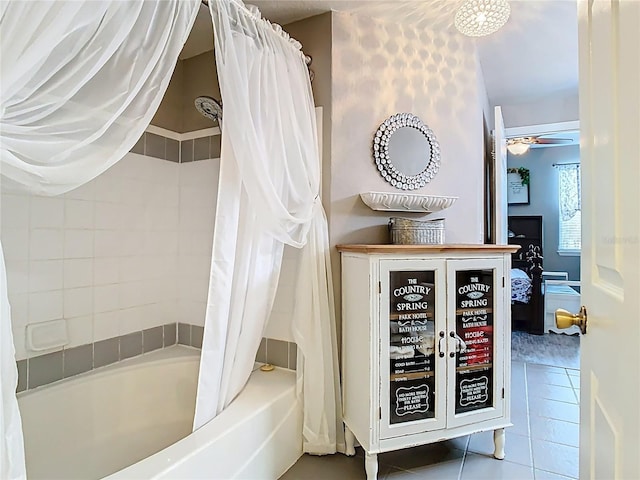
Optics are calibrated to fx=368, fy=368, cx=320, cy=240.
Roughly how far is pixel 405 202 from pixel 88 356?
192cm

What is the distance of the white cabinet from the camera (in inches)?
64.6

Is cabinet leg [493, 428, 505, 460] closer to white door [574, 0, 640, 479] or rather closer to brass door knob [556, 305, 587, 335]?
white door [574, 0, 640, 479]

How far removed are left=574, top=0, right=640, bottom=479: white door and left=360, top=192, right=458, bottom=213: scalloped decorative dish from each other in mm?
1185

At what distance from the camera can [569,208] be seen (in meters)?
5.69

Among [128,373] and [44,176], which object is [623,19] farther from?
[128,373]

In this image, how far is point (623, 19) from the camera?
581 mm

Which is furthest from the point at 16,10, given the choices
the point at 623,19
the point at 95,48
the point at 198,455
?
the point at 198,455

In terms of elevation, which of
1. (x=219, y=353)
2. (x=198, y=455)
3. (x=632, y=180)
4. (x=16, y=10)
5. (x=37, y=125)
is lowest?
(x=198, y=455)

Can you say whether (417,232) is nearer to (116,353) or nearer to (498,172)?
(498,172)

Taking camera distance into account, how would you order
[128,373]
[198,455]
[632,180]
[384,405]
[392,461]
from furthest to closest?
[128,373], [392,461], [384,405], [198,455], [632,180]

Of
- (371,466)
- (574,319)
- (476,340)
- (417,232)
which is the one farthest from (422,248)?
(371,466)

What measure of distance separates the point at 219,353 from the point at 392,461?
42.3 inches

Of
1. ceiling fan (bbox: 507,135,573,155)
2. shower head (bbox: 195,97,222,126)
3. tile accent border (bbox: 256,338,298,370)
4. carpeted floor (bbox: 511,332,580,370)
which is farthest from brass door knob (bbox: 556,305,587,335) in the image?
ceiling fan (bbox: 507,135,573,155)

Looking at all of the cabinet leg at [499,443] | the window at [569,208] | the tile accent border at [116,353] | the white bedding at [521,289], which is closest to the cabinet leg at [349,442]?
the tile accent border at [116,353]
